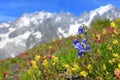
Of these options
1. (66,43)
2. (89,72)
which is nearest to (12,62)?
(66,43)

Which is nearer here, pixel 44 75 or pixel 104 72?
pixel 104 72

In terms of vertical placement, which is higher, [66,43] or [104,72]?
[66,43]

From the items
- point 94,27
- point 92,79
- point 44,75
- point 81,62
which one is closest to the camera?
point 92,79

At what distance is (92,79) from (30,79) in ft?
11.4

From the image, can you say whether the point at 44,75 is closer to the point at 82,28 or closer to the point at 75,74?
the point at 75,74

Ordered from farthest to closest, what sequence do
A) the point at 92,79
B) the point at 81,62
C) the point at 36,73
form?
the point at 36,73
the point at 81,62
the point at 92,79

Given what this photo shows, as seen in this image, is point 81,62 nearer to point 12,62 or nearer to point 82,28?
point 82,28

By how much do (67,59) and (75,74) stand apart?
3.17 m

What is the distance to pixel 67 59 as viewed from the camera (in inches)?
478

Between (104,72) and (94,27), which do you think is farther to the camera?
(94,27)

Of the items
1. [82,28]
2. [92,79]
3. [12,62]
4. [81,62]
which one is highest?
[12,62]

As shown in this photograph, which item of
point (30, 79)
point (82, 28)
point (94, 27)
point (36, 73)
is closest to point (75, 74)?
point (82, 28)

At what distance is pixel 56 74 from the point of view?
10.0 m

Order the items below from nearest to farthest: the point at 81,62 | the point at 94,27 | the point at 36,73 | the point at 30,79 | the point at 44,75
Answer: the point at 81,62
the point at 44,75
the point at 36,73
the point at 30,79
the point at 94,27
